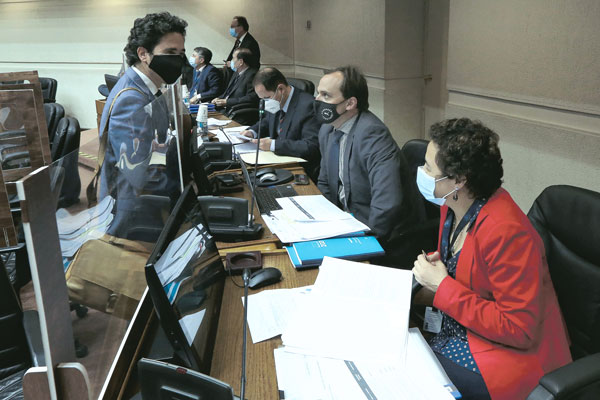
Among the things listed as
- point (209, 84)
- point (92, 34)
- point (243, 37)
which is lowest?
point (209, 84)

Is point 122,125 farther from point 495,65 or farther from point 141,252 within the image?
point 495,65

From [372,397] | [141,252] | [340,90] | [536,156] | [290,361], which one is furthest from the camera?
[536,156]

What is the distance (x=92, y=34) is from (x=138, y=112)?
7620 mm

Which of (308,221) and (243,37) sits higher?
(243,37)

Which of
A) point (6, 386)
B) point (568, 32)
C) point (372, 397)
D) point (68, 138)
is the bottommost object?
point (6, 386)

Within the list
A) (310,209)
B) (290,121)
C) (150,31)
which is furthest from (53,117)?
(310,209)

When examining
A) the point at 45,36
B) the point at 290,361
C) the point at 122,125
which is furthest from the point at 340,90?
the point at 45,36

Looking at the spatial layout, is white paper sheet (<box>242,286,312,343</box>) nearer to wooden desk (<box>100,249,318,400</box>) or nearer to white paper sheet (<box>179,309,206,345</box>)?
wooden desk (<box>100,249,318,400</box>)

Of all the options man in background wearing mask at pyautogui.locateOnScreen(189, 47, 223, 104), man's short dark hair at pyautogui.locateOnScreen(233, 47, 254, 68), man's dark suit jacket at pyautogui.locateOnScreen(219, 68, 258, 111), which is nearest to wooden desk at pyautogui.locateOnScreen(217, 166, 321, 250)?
man's dark suit jacket at pyautogui.locateOnScreen(219, 68, 258, 111)

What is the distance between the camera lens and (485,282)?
53.1 inches

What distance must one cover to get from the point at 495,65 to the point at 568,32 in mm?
656

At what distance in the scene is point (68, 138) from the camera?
10.5 ft

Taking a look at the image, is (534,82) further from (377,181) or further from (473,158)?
(473,158)

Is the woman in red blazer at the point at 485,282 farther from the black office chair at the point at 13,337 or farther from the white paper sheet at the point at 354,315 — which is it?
the black office chair at the point at 13,337
